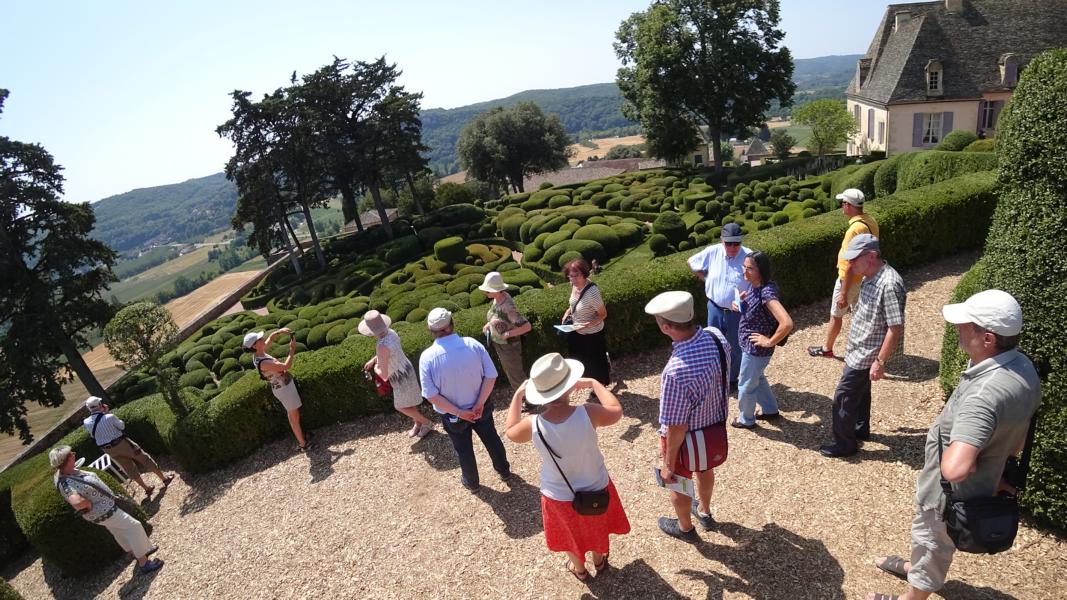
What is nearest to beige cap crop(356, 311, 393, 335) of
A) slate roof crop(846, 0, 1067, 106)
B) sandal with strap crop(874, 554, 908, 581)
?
sandal with strap crop(874, 554, 908, 581)

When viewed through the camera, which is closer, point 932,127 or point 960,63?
point 960,63

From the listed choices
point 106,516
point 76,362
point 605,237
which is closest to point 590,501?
point 106,516

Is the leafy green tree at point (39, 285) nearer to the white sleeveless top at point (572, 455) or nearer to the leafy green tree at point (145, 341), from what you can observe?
the leafy green tree at point (145, 341)

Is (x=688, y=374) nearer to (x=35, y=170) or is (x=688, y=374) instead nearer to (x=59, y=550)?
(x=59, y=550)

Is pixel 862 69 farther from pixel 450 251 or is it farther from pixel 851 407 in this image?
pixel 851 407

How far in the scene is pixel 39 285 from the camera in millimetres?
19594

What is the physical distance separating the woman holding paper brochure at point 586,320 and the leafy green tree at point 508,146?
4333 centimetres

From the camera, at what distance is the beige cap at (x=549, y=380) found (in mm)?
3787

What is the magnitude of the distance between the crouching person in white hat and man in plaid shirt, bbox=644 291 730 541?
Result: 5984mm

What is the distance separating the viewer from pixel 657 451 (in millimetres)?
6367

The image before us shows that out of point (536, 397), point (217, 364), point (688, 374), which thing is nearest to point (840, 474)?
point (688, 374)

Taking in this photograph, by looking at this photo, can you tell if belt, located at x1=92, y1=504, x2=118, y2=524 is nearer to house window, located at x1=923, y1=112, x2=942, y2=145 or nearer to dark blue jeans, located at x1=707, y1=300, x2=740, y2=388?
dark blue jeans, located at x1=707, y1=300, x2=740, y2=388

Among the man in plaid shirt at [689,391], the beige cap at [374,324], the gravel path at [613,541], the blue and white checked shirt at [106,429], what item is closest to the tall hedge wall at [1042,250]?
the gravel path at [613,541]

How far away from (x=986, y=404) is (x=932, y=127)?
36036 mm
